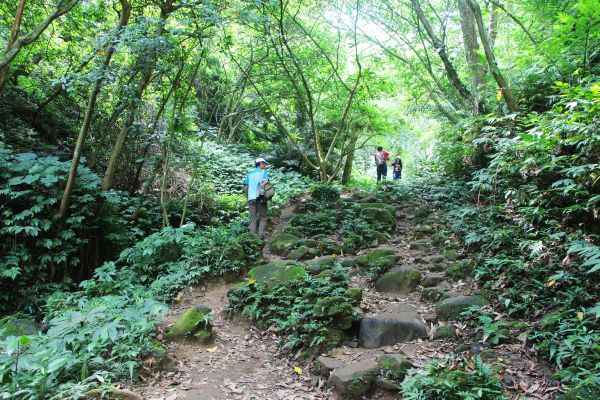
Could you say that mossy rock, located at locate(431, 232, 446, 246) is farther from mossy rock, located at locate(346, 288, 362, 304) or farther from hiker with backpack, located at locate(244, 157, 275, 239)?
hiker with backpack, located at locate(244, 157, 275, 239)

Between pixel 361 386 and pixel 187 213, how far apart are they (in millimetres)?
7643

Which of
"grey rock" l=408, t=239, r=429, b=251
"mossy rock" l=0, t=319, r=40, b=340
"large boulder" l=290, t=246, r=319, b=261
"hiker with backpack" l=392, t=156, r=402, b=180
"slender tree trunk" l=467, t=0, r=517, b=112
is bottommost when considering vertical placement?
"mossy rock" l=0, t=319, r=40, b=340

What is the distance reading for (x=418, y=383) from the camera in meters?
3.40

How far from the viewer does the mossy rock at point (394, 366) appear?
3758 millimetres

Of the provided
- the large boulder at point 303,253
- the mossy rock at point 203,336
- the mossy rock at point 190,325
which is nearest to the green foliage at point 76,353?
the mossy rock at point 190,325

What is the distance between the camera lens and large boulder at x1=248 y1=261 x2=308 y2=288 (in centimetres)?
589

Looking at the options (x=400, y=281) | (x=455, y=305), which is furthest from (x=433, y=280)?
(x=455, y=305)

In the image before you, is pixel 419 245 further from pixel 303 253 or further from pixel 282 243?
pixel 282 243

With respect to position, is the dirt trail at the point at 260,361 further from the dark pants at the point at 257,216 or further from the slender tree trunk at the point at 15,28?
the slender tree trunk at the point at 15,28

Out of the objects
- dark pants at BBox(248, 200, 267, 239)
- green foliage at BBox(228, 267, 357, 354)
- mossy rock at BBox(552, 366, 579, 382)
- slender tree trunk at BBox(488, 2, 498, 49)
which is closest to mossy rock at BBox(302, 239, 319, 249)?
dark pants at BBox(248, 200, 267, 239)

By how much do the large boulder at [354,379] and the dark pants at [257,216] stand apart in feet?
15.1

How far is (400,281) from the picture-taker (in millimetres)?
5891

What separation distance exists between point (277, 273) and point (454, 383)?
3390mm

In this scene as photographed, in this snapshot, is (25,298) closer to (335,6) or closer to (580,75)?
(580,75)
